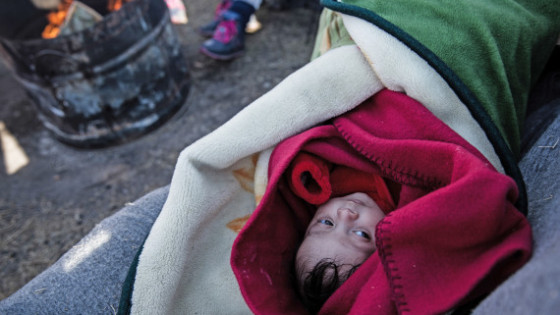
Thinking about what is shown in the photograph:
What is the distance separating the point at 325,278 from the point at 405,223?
1.01ft

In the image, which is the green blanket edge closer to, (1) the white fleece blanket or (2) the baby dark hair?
(1) the white fleece blanket

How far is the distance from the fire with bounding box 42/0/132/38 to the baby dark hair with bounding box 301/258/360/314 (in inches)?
82.2

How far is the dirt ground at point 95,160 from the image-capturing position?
2043 mm

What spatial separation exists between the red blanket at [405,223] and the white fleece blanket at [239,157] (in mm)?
52

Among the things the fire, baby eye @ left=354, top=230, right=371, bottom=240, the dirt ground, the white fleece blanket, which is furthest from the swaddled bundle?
the fire

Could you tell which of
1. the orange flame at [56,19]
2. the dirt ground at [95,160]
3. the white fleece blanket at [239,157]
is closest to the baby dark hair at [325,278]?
the white fleece blanket at [239,157]

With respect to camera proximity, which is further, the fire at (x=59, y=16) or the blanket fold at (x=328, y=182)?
the fire at (x=59, y=16)

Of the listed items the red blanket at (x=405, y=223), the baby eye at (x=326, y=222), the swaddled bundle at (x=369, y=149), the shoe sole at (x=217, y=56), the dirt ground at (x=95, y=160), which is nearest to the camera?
the red blanket at (x=405, y=223)

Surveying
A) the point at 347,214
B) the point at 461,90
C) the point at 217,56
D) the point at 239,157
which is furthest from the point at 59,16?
the point at 461,90

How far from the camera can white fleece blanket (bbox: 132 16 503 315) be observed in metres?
0.98

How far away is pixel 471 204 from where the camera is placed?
2.35ft

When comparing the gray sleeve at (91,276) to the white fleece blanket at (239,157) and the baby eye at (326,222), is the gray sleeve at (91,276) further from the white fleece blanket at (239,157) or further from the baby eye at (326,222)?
the baby eye at (326,222)

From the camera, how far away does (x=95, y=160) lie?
241 cm

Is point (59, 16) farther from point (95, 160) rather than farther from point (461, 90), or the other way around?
point (461, 90)
